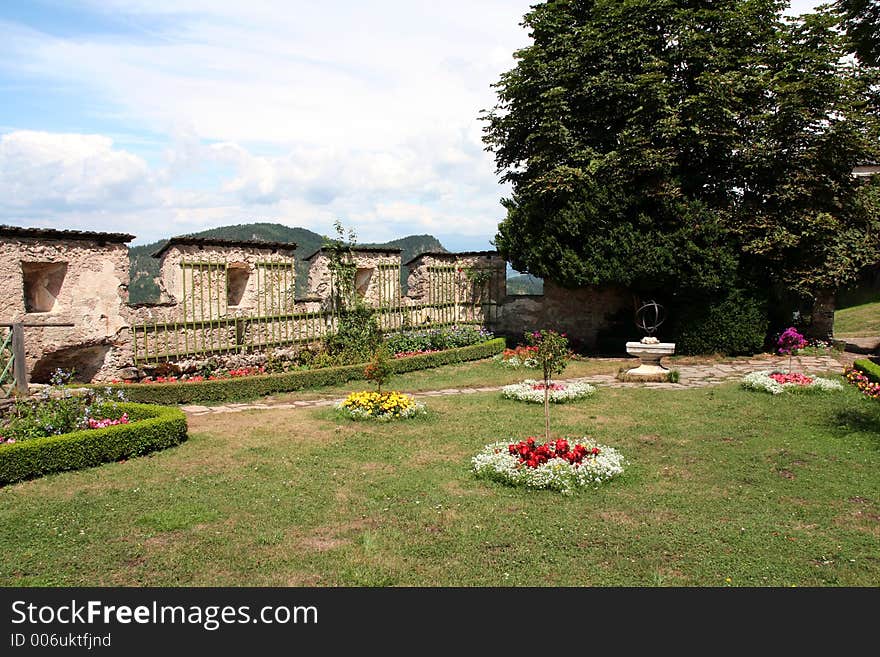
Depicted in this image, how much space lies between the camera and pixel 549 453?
7.35m

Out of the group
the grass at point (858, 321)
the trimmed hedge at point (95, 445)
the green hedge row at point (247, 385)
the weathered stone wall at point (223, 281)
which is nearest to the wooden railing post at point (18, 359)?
the trimmed hedge at point (95, 445)

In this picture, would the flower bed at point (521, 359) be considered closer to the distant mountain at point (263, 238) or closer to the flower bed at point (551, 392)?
the flower bed at point (551, 392)

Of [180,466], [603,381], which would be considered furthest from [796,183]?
[180,466]

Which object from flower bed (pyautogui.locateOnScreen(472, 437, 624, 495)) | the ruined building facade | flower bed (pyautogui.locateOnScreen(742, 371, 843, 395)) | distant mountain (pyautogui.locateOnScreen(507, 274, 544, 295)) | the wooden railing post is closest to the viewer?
flower bed (pyautogui.locateOnScreen(472, 437, 624, 495))

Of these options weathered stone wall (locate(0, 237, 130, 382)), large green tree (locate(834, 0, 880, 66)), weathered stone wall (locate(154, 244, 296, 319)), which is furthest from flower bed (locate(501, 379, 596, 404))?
large green tree (locate(834, 0, 880, 66))

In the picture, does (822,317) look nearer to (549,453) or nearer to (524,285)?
(524,285)

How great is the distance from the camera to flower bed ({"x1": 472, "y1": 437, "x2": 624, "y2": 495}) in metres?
6.84

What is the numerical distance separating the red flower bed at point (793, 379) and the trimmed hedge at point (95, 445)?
447 inches

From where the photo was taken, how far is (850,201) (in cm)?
1580

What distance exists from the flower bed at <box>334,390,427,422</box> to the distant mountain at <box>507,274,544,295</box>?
9.83m

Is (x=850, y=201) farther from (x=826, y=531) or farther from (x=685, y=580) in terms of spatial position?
(x=685, y=580)

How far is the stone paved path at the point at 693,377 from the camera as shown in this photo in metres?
11.9

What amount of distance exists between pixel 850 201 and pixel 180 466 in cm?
1707

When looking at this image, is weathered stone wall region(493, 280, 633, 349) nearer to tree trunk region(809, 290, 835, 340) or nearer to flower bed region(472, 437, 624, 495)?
tree trunk region(809, 290, 835, 340)
